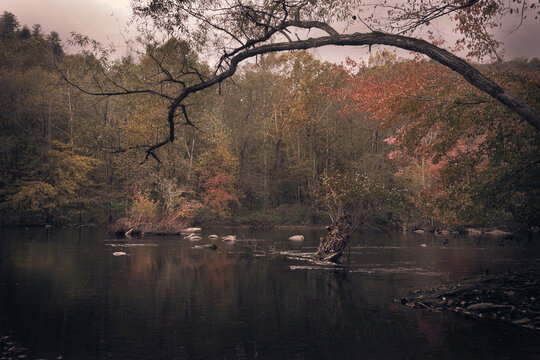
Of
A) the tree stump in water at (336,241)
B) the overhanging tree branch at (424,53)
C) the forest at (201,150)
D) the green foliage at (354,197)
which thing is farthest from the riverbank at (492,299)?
the forest at (201,150)

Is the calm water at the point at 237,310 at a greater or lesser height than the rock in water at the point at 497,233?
lesser

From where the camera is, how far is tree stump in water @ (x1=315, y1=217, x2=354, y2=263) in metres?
20.3

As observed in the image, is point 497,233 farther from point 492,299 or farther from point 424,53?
point 424,53

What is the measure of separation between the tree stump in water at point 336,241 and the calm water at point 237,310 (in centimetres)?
119

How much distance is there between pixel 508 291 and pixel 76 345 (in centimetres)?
1030

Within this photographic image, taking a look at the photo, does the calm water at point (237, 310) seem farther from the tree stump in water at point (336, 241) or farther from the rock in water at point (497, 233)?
the rock in water at point (497, 233)

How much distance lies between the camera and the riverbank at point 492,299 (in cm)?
1080

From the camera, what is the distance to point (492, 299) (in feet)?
38.9

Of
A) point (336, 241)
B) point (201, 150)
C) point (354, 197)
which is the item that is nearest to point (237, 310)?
point (336, 241)

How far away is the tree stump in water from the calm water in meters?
1.19

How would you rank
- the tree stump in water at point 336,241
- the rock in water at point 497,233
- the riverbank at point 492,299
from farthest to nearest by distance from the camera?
the rock in water at point 497,233, the tree stump in water at point 336,241, the riverbank at point 492,299

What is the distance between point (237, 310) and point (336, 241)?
10.2 meters

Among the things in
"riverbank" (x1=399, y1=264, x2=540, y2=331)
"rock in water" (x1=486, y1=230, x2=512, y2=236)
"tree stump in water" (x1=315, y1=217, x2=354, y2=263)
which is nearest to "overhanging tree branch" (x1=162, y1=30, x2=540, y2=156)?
"riverbank" (x1=399, y1=264, x2=540, y2=331)

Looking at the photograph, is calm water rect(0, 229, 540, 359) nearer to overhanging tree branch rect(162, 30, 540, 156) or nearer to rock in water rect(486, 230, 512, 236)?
overhanging tree branch rect(162, 30, 540, 156)
